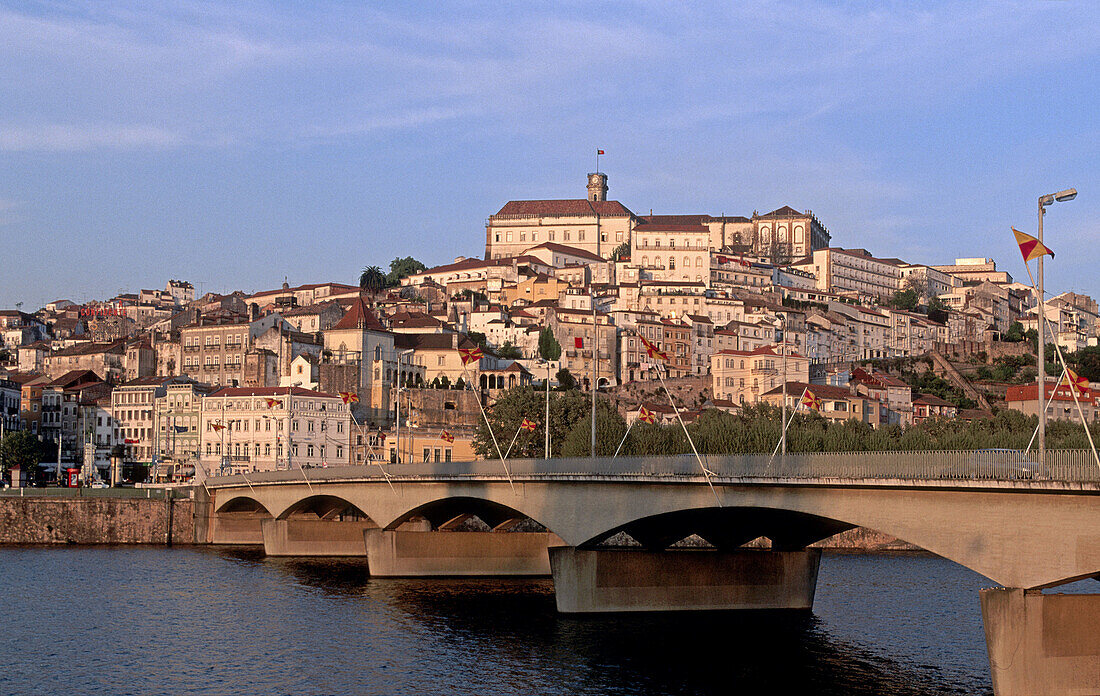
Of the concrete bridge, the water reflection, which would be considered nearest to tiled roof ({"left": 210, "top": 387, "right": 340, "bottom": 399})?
the concrete bridge

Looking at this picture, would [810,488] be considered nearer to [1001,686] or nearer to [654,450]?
[1001,686]

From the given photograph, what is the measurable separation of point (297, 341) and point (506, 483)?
97.6 metres

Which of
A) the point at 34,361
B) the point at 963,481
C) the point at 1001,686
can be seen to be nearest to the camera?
the point at 1001,686

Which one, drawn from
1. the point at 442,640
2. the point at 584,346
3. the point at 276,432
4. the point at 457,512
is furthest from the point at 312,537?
the point at 584,346

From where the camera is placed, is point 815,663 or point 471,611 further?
point 471,611

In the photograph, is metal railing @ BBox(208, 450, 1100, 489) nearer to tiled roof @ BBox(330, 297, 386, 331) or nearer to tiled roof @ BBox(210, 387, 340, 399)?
tiled roof @ BBox(210, 387, 340, 399)

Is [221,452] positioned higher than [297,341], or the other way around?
[297,341]

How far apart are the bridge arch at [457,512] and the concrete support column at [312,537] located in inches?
338

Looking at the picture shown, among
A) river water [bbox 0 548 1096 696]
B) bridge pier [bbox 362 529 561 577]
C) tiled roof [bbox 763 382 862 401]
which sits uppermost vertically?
tiled roof [bbox 763 382 862 401]

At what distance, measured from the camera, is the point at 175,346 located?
6270 inches

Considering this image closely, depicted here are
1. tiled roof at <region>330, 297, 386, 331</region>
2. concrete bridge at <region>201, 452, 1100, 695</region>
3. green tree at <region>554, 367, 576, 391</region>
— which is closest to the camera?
concrete bridge at <region>201, 452, 1100, 695</region>

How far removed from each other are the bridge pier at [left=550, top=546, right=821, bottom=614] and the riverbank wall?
45.7 metres

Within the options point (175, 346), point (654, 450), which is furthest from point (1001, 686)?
point (175, 346)

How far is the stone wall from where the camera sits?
88000 millimetres
